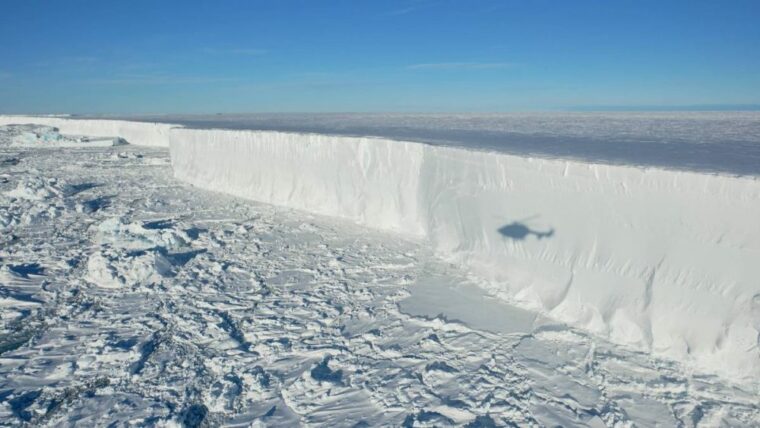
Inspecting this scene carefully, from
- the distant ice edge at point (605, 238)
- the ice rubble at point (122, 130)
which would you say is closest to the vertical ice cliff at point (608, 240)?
the distant ice edge at point (605, 238)

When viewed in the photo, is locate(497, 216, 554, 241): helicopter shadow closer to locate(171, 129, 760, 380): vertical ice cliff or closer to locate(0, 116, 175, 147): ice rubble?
locate(171, 129, 760, 380): vertical ice cliff

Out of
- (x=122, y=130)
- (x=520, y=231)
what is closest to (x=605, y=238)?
(x=520, y=231)

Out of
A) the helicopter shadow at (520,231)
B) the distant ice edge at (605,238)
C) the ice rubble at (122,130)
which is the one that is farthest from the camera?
the ice rubble at (122,130)

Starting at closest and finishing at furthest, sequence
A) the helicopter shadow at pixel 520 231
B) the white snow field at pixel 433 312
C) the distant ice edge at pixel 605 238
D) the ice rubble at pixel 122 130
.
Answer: the white snow field at pixel 433 312 → the distant ice edge at pixel 605 238 → the helicopter shadow at pixel 520 231 → the ice rubble at pixel 122 130

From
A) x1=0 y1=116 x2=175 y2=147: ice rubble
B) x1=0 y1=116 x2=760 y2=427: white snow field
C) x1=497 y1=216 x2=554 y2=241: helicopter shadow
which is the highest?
x1=0 y1=116 x2=175 y2=147: ice rubble

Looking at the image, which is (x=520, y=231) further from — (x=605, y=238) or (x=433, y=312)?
(x=433, y=312)

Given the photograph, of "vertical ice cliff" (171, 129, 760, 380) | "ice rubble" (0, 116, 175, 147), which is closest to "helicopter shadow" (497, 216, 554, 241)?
"vertical ice cliff" (171, 129, 760, 380)

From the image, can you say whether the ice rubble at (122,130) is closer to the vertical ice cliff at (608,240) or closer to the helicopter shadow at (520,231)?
the vertical ice cliff at (608,240)
